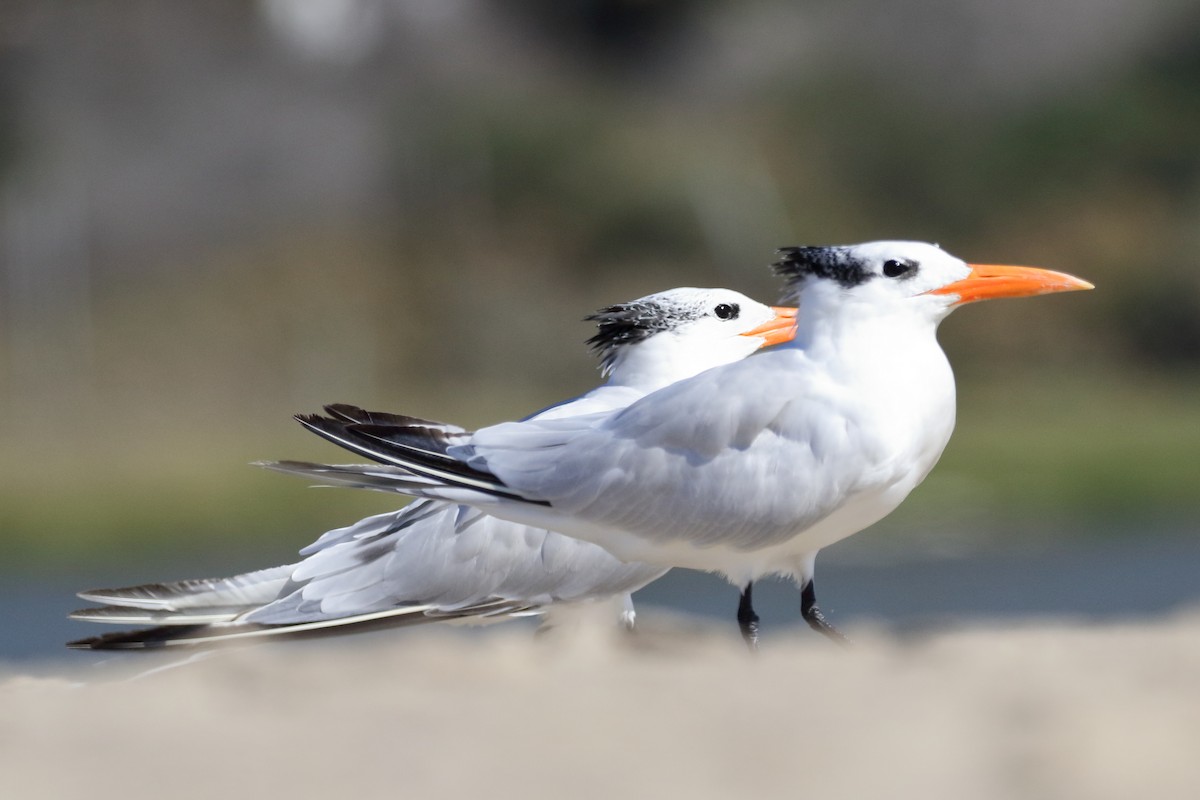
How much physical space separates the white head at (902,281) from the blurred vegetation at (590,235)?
11461mm

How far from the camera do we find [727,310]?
18.3 feet

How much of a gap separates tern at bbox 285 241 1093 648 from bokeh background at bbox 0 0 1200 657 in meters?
11.4

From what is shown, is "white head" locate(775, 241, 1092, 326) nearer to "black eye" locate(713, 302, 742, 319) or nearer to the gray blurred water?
"black eye" locate(713, 302, 742, 319)

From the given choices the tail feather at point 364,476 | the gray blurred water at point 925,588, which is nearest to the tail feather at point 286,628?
the tail feather at point 364,476

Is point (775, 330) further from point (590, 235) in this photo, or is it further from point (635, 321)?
point (590, 235)

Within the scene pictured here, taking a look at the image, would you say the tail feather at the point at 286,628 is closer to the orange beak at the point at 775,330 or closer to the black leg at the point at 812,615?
the black leg at the point at 812,615

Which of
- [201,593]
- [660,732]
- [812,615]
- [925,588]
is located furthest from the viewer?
[925,588]

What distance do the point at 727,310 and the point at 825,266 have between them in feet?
3.23

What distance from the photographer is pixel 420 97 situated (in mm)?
26375

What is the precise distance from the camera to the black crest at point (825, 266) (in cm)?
459

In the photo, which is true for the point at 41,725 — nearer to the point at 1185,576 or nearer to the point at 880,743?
the point at 880,743

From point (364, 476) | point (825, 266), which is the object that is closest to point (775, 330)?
point (825, 266)

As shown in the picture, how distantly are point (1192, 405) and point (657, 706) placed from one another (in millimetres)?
17789

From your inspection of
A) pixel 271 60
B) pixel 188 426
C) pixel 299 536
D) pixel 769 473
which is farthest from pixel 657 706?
pixel 271 60
